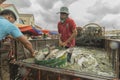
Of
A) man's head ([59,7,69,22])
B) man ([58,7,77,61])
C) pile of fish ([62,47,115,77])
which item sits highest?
man's head ([59,7,69,22])

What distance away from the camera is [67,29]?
853 cm

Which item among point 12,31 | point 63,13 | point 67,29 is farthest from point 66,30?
point 12,31

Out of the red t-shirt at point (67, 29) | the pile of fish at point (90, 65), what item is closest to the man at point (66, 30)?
the red t-shirt at point (67, 29)

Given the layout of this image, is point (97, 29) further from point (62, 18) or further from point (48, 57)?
point (48, 57)

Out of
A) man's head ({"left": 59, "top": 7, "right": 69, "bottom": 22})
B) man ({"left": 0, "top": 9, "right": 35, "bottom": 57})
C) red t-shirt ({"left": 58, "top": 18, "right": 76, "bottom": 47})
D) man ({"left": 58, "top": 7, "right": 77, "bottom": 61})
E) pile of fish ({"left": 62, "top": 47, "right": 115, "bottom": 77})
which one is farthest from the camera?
red t-shirt ({"left": 58, "top": 18, "right": 76, "bottom": 47})

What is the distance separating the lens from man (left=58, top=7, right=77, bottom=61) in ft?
26.0

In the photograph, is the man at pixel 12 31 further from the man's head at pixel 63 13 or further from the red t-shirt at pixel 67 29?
the red t-shirt at pixel 67 29

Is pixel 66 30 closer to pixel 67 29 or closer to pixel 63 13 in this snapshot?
pixel 67 29

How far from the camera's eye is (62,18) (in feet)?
26.7

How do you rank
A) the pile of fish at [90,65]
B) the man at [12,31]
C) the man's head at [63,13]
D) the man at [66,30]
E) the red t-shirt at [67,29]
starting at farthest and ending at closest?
the red t-shirt at [67,29]
the man at [66,30]
the man's head at [63,13]
the pile of fish at [90,65]
the man at [12,31]

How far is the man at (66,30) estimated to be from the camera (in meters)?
7.92

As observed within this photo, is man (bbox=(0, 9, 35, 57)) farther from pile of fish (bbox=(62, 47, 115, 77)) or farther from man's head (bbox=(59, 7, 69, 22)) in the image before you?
man's head (bbox=(59, 7, 69, 22))

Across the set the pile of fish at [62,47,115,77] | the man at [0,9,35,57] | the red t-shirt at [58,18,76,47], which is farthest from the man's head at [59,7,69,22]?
the man at [0,9,35,57]

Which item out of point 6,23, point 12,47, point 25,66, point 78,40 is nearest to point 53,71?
point 25,66
